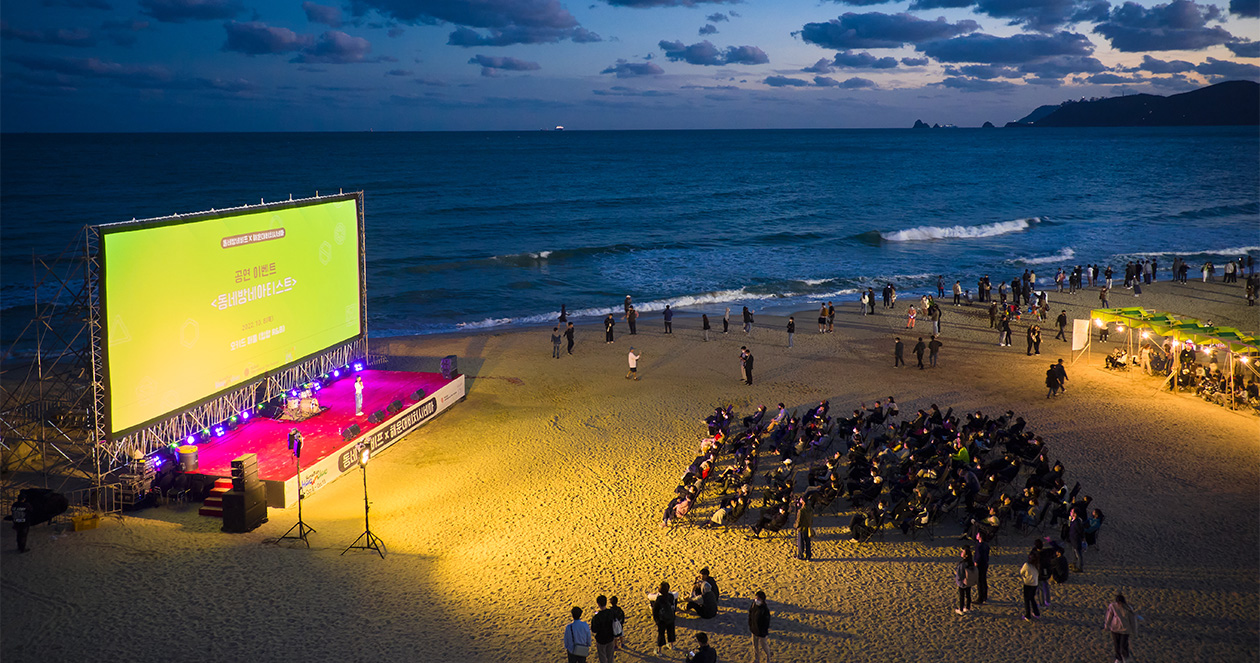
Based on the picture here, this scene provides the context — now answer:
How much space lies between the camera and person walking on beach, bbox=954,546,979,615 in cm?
1186

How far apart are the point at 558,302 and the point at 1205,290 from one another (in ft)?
103

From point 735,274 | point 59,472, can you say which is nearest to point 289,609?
point 59,472

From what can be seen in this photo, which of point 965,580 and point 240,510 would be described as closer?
point 965,580

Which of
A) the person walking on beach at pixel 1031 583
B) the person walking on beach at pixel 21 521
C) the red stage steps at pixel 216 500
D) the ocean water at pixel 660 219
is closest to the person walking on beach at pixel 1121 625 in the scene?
the person walking on beach at pixel 1031 583

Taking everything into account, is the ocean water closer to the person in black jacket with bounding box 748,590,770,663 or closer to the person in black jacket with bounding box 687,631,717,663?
the person in black jacket with bounding box 748,590,770,663

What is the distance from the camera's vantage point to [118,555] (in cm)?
1405

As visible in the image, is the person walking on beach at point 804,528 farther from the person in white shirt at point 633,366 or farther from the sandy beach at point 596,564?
the person in white shirt at point 633,366

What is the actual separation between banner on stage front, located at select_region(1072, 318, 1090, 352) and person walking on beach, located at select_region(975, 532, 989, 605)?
16618 mm

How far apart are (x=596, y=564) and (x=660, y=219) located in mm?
56533

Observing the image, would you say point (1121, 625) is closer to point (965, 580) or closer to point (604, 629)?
point (965, 580)

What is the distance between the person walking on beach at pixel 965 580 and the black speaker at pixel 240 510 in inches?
484

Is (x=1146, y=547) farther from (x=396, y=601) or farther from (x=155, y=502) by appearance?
(x=155, y=502)

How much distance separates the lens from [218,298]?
56.9 ft

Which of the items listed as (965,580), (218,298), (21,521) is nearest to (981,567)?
(965,580)
